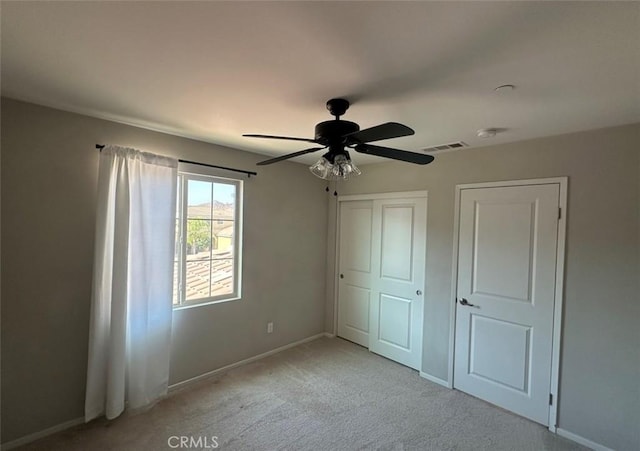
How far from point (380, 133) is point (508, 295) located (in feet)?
6.96

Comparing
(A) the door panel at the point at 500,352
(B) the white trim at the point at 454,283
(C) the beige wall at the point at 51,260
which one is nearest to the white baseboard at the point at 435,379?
(B) the white trim at the point at 454,283

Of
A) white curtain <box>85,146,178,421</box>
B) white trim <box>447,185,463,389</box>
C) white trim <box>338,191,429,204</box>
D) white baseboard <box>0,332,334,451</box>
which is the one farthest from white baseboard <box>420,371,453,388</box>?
white curtain <box>85,146,178,421</box>

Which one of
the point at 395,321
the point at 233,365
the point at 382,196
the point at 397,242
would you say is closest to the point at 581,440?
the point at 395,321

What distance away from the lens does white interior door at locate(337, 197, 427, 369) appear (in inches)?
133

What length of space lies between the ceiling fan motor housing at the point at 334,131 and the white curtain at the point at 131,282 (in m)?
1.59

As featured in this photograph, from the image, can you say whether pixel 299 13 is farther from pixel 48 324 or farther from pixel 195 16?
pixel 48 324

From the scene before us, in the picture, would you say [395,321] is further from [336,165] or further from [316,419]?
[336,165]

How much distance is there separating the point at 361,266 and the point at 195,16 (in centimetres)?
330

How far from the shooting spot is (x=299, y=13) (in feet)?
3.63

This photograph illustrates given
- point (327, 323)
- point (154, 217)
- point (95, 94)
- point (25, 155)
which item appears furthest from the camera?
point (327, 323)

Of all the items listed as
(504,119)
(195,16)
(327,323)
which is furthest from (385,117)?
(327,323)

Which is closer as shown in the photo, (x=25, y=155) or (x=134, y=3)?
(x=134, y=3)

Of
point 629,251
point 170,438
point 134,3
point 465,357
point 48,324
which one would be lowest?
point 170,438

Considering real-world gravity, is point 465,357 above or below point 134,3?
below
